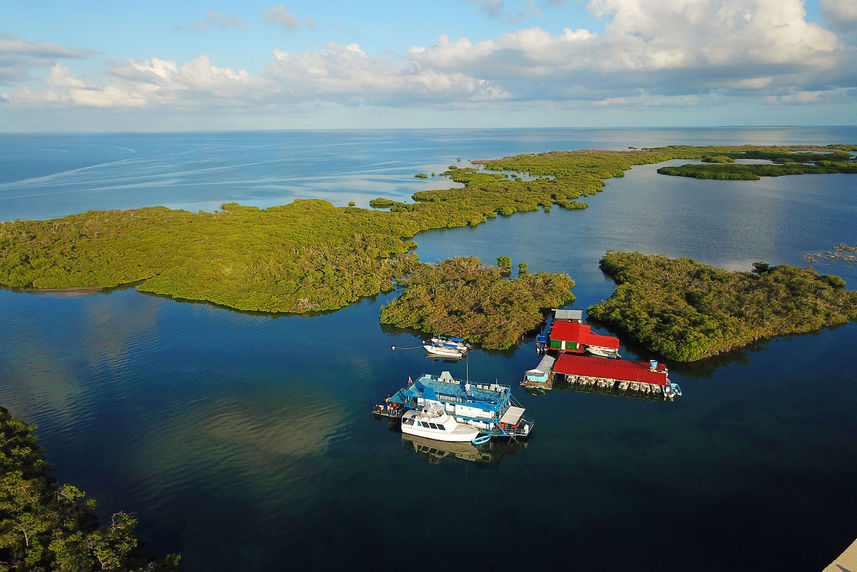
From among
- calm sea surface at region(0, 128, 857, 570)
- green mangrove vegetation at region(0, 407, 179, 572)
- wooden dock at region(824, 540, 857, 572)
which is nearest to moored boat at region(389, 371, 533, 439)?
calm sea surface at region(0, 128, 857, 570)

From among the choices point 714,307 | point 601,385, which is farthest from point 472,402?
point 714,307

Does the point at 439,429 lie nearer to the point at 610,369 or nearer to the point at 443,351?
the point at 443,351

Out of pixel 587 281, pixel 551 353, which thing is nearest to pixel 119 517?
pixel 551 353

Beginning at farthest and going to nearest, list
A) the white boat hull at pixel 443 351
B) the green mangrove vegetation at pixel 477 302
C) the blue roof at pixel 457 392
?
the green mangrove vegetation at pixel 477 302 < the white boat hull at pixel 443 351 < the blue roof at pixel 457 392

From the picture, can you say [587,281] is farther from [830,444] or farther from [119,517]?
[119,517]

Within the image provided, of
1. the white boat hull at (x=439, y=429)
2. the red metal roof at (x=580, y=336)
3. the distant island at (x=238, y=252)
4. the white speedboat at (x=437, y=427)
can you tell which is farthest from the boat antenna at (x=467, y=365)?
the red metal roof at (x=580, y=336)

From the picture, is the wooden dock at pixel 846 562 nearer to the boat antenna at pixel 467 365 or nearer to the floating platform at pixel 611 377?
the floating platform at pixel 611 377
